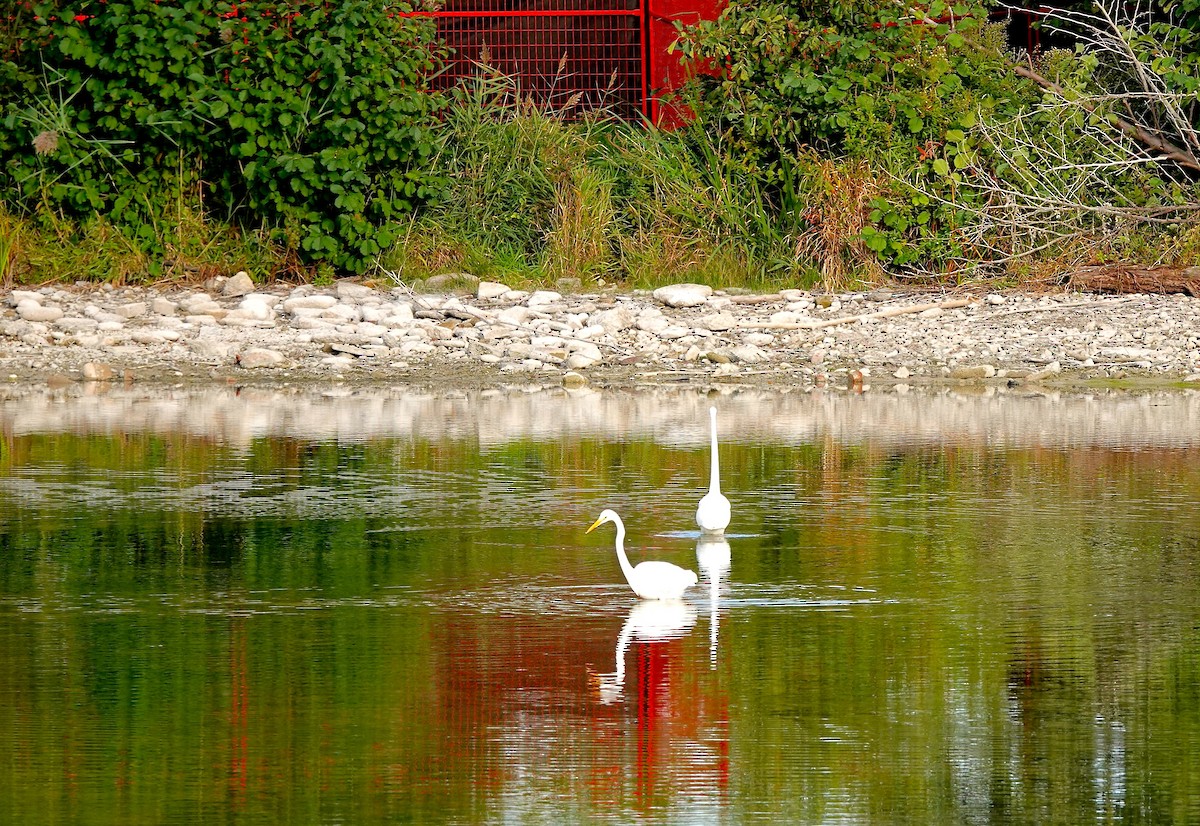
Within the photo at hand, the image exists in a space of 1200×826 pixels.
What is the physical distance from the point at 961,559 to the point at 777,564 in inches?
30.9

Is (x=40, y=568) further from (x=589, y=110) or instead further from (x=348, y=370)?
(x=589, y=110)

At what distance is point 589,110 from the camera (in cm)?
2161

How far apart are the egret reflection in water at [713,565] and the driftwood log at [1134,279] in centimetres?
938

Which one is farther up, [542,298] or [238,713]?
[542,298]

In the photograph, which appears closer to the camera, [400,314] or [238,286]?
[400,314]

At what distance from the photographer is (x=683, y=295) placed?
17.7 metres

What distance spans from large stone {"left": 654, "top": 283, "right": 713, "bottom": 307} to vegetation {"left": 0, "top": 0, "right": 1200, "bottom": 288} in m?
0.87

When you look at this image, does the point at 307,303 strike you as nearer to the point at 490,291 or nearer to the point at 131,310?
the point at 131,310

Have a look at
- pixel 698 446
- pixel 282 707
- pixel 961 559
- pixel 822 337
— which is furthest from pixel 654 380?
pixel 282 707

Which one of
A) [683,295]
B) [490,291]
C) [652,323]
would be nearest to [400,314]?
[490,291]

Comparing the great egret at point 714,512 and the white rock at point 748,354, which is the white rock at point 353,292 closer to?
the white rock at point 748,354

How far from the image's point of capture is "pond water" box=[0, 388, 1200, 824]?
18.8 feet

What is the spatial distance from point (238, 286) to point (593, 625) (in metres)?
11.3

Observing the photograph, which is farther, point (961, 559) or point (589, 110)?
point (589, 110)
